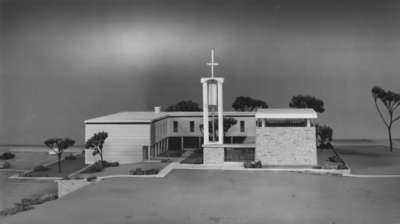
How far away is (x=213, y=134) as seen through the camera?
24875 mm

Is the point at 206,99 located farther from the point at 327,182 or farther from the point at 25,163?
the point at 25,163

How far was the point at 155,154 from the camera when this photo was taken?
95.2 feet

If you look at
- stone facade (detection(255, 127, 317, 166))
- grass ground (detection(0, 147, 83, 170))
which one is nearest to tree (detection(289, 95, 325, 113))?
stone facade (detection(255, 127, 317, 166))

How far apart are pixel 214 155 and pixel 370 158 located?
956 centimetres

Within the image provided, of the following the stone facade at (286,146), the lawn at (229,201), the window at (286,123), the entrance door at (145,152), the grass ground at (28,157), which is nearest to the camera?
the lawn at (229,201)

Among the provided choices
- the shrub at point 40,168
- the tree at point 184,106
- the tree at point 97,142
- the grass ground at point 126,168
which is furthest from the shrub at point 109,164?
the tree at point 184,106

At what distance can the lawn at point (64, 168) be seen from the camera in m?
26.6

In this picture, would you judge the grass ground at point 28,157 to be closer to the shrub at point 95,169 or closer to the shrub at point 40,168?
the shrub at point 40,168

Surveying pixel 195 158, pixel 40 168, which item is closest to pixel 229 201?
pixel 195 158

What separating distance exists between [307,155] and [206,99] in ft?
18.7

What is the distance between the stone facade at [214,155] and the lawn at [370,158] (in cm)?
631

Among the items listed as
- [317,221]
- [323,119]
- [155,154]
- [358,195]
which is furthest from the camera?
[323,119]

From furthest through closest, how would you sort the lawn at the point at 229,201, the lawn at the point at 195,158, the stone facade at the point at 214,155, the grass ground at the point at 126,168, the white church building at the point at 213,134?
the lawn at the point at 195,158, the stone facade at the point at 214,155, the grass ground at the point at 126,168, the white church building at the point at 213,134, the lawn at the point at 229,201

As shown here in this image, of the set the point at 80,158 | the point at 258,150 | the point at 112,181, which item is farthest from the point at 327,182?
the point at 80,158
